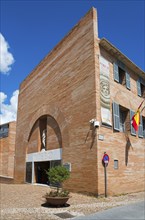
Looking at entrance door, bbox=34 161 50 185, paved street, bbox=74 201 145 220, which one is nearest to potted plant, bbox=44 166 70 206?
paved street, bbox=74 201 145 220

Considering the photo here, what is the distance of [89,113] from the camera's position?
13.2m

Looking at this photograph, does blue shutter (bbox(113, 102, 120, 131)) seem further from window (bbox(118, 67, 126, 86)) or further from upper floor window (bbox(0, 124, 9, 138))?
Answer: upper floor window (bbox(0, 124, 9, 138))

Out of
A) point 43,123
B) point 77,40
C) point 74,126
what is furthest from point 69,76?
point 43,123

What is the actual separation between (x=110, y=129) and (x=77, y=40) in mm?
6264

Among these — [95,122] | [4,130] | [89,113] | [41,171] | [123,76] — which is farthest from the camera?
[4,130]

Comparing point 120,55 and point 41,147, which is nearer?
point 120,55

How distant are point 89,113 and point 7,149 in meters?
23.7

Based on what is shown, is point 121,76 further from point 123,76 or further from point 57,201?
point 57,201

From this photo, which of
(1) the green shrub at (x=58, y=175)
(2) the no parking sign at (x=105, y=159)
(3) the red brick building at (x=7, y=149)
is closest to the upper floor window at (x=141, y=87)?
(2) the no parking sign at (x=105, y=159)

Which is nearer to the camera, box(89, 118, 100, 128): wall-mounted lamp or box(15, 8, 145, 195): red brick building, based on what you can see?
box(89, 118, 100, 128): wall-mounted lamp

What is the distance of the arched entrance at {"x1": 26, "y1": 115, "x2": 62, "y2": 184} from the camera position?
1688 centimetres

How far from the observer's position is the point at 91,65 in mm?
13781

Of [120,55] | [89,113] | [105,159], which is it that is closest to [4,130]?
[120,55]

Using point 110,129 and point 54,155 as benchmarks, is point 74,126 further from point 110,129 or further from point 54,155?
point 54,155
